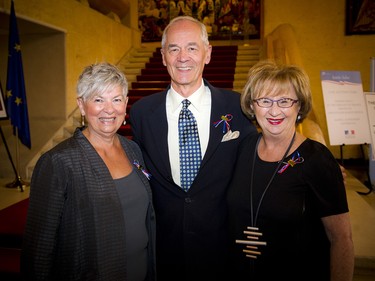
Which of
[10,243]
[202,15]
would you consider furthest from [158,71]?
[10,243]

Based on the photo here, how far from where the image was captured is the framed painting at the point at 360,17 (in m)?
7.79

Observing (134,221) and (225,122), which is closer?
(134,221)

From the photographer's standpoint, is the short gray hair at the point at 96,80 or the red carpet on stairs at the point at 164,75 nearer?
the short gray hair at the point at 96,80

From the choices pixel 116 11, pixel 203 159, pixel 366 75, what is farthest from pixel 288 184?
pixel 116 11

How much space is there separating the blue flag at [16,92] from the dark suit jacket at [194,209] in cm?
357

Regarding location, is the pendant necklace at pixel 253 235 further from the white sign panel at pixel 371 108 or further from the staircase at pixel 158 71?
the staircase at pixel 158 71

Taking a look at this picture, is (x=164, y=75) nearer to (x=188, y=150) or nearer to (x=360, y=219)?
(x=360, y=219)

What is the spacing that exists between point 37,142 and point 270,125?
5354 mm

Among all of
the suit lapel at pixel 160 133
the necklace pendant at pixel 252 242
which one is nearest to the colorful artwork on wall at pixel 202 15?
the suit lapel at pixel 160 133

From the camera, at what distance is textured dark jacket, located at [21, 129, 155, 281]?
140cm

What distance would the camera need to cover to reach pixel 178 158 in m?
1.93

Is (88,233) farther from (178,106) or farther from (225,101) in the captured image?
(225,101)

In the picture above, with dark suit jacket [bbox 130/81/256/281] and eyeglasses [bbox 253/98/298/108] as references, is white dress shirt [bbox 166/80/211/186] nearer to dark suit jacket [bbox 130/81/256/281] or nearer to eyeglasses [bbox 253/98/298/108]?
dark suit jacket [bbox 130/81/256/281]

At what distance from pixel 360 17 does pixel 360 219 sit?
6.48m
